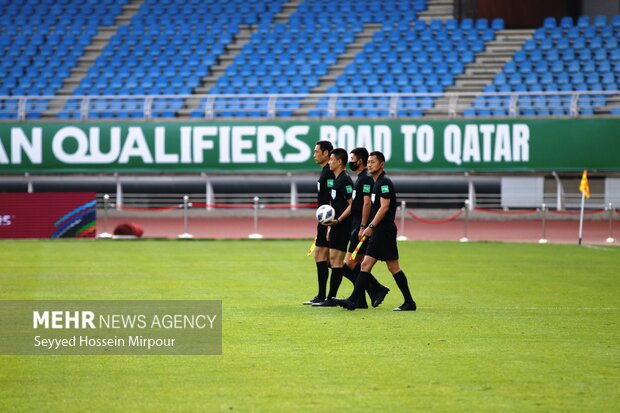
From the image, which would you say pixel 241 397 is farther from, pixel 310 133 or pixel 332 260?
pixel 310 133

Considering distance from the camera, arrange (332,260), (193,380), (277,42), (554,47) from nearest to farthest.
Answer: (193,380) → (332,260) → (554,47) → (277,42)

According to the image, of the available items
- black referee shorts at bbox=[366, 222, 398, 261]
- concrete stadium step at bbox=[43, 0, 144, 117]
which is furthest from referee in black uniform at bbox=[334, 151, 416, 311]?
concrete stadium step at bbox=[43, 0, 144, 117]

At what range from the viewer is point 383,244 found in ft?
41.7

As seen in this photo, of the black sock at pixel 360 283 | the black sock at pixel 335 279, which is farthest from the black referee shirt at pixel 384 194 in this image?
the black sock at pixel 335 279

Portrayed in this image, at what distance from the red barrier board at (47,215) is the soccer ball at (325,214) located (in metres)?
16.3

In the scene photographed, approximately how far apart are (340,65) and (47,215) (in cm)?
1457

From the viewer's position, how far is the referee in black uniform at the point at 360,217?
12921 mm

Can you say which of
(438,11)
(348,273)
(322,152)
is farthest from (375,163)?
(438,11)

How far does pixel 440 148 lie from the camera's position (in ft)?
111

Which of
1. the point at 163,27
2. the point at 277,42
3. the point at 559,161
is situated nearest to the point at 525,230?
the point at 559,161

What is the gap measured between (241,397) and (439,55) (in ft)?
104

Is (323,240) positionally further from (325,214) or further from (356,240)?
(325,214)

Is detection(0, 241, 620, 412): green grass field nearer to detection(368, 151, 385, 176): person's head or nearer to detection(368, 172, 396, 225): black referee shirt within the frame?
detection(368, 172, 396, 225): black referee shirt

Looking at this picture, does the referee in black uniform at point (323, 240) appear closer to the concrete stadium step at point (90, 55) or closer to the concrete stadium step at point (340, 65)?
the concrete stadium step at point (340, 65)
